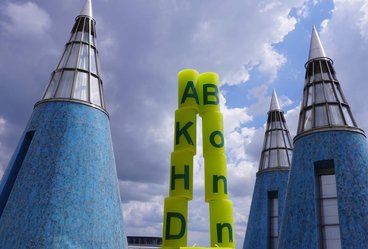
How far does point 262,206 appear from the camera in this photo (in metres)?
33.8

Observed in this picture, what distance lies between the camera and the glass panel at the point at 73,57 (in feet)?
78.3

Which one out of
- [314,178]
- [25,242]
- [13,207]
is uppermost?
[314,178]

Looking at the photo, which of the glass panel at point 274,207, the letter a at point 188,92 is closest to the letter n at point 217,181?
the letter a at point 188,92

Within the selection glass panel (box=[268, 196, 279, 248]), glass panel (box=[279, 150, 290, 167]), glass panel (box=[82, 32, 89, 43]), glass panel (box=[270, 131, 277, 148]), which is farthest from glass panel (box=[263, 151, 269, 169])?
glass panel (box=[82, 32, 89, 43])

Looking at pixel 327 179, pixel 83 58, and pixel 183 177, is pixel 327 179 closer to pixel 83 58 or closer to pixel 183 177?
pixel 183 177

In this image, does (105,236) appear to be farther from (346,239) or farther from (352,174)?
(352,174)

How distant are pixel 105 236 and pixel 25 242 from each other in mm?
3962

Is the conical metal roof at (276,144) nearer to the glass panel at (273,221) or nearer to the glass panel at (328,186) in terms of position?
the glass panel at (273,221)

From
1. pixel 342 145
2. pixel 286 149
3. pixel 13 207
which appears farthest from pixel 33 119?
pixel 286 149

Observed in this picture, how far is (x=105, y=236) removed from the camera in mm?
18875

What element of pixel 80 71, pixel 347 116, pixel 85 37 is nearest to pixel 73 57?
pixel 80 71

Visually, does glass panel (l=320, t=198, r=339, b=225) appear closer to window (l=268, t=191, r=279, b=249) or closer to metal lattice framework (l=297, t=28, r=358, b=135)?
metal lattice framework (l=297, t=28, r=358, b=135)

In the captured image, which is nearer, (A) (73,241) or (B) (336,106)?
(A) (73,241)

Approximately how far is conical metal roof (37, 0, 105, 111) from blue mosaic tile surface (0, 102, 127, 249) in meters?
0.83
